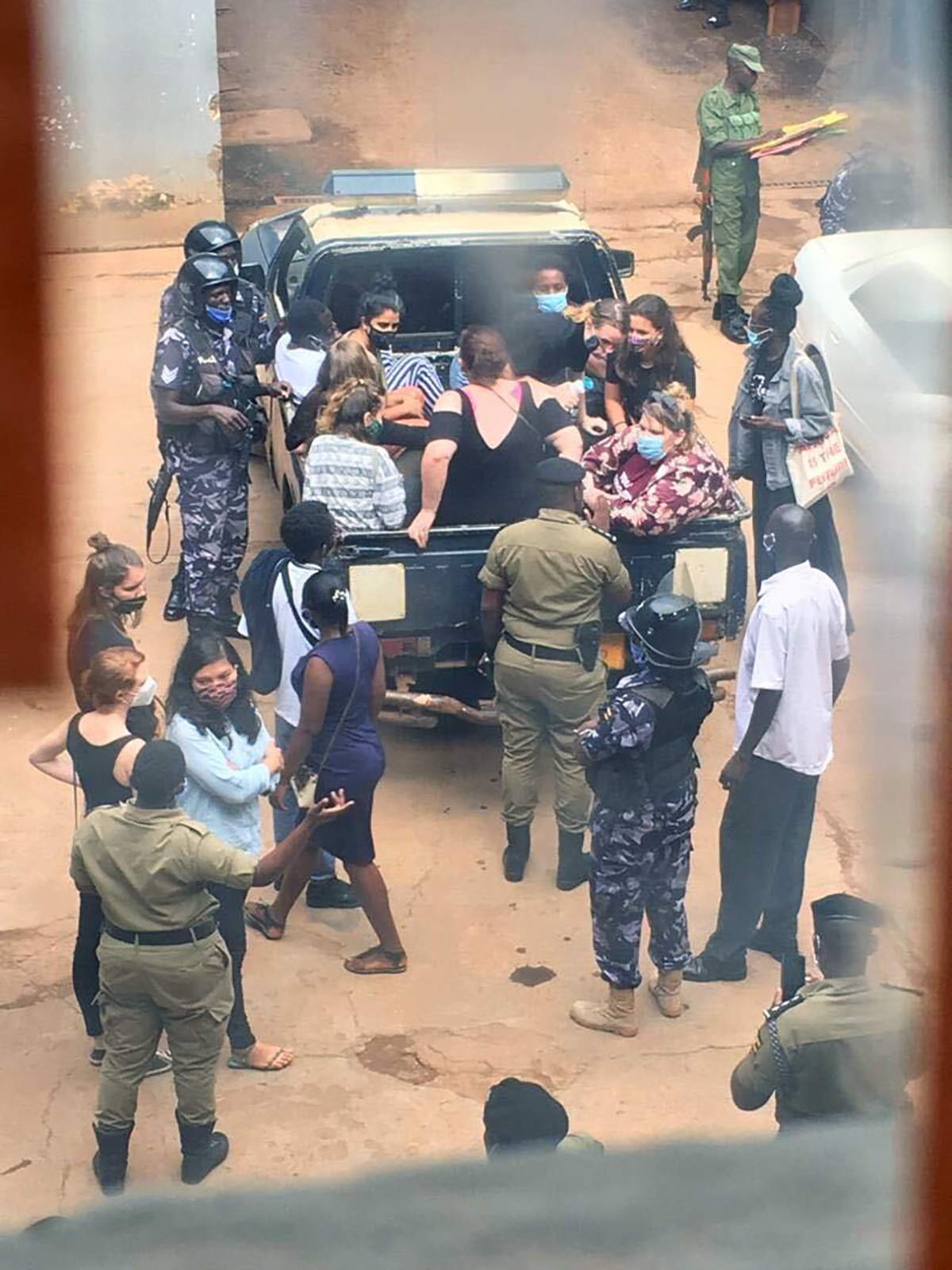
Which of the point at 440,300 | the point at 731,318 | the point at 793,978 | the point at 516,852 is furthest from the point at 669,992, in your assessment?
the point at 731,318

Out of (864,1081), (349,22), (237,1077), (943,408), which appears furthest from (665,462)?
(349,22)

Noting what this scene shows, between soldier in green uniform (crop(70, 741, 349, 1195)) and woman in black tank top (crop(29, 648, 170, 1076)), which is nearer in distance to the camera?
soldier in green uniform (crop(70, 741, 349, 1195))

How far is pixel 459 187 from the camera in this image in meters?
7.26

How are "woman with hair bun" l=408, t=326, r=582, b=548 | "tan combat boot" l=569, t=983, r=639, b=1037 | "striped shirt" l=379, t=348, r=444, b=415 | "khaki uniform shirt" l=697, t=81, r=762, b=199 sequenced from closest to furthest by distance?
1. "tan combat boot" l=569, t=983, r=639, b=1037
2. "woman with hair bun" l=408, t=326, r=582, b=548
3. "striped shirt" l=379, t=348, r=444, b=415
4. "khaki uniform shirt" l=697, t=81, r=762, b=199

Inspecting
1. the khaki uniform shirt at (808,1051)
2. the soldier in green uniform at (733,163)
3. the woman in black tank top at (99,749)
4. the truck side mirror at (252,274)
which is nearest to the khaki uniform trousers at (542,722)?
the woman in black tank top at (99,749)

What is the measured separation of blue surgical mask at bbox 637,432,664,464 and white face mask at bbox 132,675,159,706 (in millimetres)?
1847

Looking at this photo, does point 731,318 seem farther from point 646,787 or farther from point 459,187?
point 646,787

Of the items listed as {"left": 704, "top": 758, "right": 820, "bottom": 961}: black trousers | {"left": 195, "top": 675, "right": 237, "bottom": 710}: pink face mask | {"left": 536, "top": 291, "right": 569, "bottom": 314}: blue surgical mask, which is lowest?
{"left": 704, "top": 758, "right": 820, "bottom": 961}: black trousers

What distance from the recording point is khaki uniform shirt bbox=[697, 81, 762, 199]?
9688 mm

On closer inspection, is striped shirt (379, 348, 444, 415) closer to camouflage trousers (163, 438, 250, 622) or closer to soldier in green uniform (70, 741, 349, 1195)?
camouflage trousers (163, 438, 250, 622)

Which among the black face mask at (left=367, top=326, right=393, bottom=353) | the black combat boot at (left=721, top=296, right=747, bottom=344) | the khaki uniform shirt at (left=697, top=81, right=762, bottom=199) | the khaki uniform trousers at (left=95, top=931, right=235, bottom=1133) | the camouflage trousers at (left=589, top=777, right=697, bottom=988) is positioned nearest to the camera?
the khaki uniform trousers at (left=95, top=931, right=235, bottom=1133)

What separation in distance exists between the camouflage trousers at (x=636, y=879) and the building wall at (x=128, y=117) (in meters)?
1.94

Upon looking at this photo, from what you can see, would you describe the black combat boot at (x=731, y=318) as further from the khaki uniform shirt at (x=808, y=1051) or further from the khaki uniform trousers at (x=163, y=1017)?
the khaki uniform shirt at (x=808, y=1051)

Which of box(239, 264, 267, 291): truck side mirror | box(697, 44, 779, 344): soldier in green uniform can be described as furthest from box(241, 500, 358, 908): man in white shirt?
box(697, 44, 779, 344): soldier in green uniform
